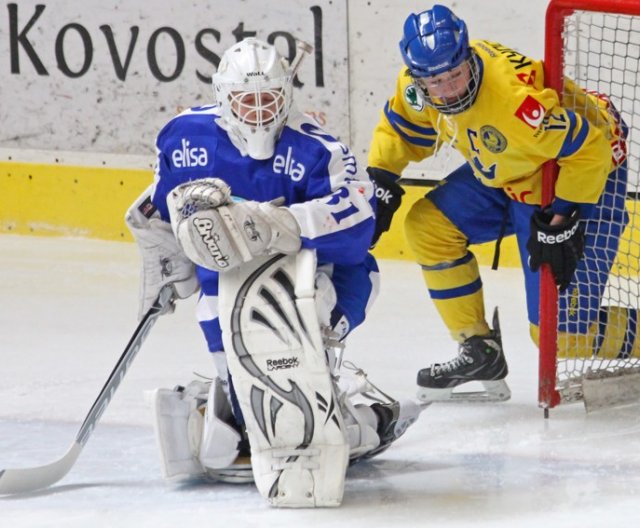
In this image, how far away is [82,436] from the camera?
3.44m

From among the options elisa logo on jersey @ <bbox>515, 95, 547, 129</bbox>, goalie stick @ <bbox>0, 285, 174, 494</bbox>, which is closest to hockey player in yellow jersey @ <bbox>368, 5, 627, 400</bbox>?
elisa logo on jersey @ <bbox>515, 95, 547, 129</bbox>

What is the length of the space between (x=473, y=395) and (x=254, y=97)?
46.6 inches

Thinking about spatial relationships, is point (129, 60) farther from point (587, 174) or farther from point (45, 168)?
point (587, 174)

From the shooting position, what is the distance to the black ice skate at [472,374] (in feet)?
13.1

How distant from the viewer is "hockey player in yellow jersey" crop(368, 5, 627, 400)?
3580 millimetres

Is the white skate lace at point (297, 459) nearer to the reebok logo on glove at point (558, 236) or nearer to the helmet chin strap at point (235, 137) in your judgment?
the helmet chin strap at point (235, 137)

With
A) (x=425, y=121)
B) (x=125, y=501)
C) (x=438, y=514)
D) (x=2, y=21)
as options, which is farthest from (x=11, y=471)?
(x=2, y=21)

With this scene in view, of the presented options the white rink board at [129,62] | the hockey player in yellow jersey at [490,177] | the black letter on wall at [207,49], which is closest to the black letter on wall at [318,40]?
the white rink board at [129,62]

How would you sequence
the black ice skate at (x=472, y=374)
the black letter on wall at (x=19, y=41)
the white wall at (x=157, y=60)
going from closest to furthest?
the black ice skate at (x=472, y=374), the white wall at (x=157, y=60), the black letter on wall at (x=19, y=41)

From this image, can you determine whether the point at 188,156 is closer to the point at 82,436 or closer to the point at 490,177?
the point at 82,436

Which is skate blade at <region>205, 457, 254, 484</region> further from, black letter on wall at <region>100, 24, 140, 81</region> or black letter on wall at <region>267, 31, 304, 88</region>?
black letter on wall at <region>100, 24, 140, 81</region>

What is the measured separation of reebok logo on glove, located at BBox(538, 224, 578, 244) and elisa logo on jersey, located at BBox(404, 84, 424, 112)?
18.0 inches

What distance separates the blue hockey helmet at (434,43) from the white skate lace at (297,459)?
951mm

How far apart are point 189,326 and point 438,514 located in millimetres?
1879
